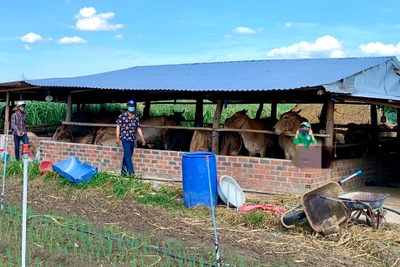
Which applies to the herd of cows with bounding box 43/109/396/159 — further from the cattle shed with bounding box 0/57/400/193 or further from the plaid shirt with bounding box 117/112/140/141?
the plaid shirt with bounding box 117/112/140/141

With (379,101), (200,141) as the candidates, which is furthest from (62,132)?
(379,101)

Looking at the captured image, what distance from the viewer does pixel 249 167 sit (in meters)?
9.77

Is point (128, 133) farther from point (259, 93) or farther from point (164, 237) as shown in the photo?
point (164, 237)

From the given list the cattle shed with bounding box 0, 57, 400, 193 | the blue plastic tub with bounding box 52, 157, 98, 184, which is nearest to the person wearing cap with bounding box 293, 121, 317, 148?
the cattle shed with bounding box 0, 57, 400, 193

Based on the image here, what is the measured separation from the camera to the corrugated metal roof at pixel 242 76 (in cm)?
988

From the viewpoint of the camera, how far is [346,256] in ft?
19.0

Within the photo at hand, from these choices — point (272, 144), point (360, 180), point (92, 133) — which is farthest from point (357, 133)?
point (92, 133)

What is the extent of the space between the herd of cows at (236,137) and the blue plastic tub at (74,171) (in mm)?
2409

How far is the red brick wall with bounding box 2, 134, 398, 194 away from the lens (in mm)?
9328

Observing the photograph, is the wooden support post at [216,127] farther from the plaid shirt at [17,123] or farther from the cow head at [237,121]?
the plaid shirt at [17,123]

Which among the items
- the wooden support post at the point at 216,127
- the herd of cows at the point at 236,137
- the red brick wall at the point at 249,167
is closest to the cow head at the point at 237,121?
the herd of cows at the point at 236,137

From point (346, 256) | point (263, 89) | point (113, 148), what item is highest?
point (263, 89)

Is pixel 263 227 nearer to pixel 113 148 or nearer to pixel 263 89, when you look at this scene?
pixel 263 89

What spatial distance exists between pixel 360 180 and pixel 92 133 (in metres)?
6.93
